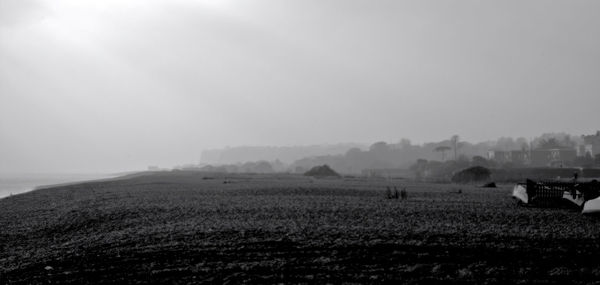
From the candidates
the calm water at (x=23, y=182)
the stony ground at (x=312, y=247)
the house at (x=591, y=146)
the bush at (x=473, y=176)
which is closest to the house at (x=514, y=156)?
the house at (x=591, y=146)

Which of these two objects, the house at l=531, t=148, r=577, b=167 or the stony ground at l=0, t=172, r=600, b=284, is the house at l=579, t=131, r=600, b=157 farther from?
the stony ground at l=0, t=172, r=600, b=284

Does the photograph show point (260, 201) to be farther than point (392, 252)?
Yes

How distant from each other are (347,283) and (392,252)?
2291mm

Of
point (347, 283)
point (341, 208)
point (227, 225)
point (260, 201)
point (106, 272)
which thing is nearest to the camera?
point (347, 283)

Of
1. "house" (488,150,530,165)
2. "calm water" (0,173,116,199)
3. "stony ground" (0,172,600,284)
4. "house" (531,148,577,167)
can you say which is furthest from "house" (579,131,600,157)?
"stony ground" (0,172,600,284)

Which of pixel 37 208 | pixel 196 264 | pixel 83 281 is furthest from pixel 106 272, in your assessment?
pixel 37 208

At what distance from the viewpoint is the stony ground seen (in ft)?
33.4

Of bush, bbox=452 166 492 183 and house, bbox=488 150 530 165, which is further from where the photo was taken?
house, bbox=488 150 530 165

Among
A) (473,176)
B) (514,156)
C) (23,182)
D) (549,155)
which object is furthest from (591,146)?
(23,182)

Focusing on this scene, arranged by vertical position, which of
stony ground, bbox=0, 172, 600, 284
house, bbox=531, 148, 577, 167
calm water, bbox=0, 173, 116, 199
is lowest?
stony ground, bbox=0, 172, 600, 284

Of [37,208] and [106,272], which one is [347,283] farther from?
[37,208]

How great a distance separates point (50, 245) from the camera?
15.8 m

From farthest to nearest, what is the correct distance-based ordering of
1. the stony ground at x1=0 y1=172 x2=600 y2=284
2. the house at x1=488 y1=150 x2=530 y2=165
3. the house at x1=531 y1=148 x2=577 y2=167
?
1. the house at x1=488 y1=150 x2=530 y2=165
2. the house at x1=531 y1=148 x2=577 y2=167
3. the stony ground at x1=0 y1=172 x2=600 y2=284

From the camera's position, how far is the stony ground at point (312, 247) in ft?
33.4
